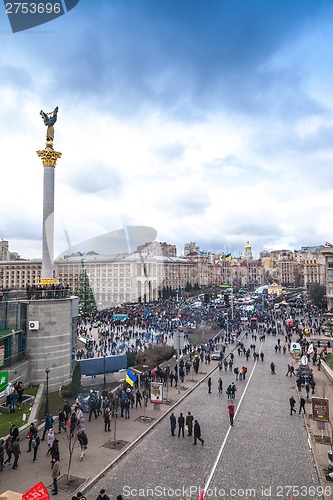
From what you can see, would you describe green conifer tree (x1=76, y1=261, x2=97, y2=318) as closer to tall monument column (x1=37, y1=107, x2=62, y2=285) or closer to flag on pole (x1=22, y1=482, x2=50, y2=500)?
tall monument column (x1=37, y1=107, x2=62, y2=285)

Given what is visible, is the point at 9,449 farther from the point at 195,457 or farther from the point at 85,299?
the point at 85,299

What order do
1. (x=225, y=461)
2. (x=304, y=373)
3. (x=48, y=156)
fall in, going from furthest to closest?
(x=48, y=156), (x=304, y=373), (x=225, y=461)

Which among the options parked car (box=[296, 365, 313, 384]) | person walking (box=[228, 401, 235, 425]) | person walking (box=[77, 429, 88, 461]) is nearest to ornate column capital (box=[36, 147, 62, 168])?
person walking (box=[77, 429, 88, 461])

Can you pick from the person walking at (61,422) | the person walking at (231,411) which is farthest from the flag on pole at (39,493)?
the person walking at (231,411)

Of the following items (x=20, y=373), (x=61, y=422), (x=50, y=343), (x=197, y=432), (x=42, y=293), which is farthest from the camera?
(x=42, y=293)

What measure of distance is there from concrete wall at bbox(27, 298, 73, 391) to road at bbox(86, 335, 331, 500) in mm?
7774

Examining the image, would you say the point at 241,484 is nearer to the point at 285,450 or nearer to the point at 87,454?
the point at 285,450

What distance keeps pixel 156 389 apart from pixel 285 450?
6.36 meters

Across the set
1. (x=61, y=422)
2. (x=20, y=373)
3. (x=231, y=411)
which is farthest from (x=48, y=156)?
(x=231, y=411)

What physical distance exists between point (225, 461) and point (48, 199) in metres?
19.1

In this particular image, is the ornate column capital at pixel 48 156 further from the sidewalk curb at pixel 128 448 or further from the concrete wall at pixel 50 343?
the sidewalk curb at pixel 128 448

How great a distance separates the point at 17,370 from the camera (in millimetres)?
18891

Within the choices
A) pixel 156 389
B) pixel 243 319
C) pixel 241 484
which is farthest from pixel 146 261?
pixel 241 484

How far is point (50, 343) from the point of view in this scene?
2133cm
